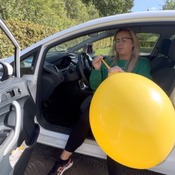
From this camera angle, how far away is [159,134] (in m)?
1.64

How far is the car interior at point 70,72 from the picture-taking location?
2.58 meters

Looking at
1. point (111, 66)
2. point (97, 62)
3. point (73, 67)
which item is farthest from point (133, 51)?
point (73, 67)

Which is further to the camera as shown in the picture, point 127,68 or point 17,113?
point 127,68

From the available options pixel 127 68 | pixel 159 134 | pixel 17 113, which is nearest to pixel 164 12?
pixel 127 68

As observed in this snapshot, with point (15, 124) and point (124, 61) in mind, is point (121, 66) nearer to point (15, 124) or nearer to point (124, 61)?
point (124, 61)

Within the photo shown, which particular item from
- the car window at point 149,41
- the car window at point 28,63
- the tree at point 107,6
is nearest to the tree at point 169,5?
the tree at point 107,6

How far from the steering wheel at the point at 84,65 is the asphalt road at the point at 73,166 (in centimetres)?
77

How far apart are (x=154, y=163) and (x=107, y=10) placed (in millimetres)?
29263

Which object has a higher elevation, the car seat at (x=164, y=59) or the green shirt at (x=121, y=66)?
the green shirt at (x=121, y=66)

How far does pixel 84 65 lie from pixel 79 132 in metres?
0.68

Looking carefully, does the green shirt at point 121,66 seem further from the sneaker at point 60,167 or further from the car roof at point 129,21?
the sneaker at point 60,167

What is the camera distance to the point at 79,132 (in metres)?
2.36

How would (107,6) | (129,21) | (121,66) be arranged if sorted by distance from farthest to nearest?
(107,6), (121,66), (129,21)

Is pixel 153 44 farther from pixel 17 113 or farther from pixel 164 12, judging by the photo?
pixel 17 113
